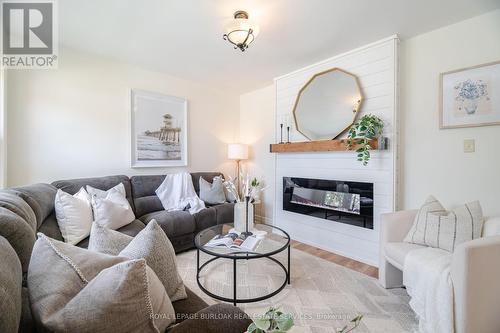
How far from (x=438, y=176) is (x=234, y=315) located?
2.33 metres

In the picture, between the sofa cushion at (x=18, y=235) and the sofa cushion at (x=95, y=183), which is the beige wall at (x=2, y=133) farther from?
the sofa cushion at (x=18, y=235)

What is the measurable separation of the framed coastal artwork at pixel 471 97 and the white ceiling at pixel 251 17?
1.65 feet

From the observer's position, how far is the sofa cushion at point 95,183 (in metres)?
2.28

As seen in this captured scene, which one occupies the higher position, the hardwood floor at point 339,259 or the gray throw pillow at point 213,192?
the gray throw pillow at point 213,192

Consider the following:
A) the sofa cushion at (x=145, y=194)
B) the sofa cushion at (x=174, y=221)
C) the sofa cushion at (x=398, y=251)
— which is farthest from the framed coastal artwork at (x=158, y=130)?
the sofa cushion at (x=398, y=251)

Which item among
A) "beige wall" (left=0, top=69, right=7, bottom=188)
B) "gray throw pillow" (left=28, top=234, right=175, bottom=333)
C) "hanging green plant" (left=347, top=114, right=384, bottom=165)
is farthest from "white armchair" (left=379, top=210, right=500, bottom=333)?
"beige wall" (left=0, top=69, right=7, bottom=188)

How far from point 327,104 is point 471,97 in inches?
51.1

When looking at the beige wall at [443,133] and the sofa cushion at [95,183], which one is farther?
the sofa cushion at [95,183]

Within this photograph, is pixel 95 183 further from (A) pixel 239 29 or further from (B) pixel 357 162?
(B) pixel 357 162

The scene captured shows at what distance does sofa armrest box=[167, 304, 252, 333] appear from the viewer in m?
0.77

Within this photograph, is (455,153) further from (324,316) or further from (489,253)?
(324,316)

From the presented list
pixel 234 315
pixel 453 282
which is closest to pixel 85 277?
pixel 234 315

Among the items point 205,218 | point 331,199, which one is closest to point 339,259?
point 331,199

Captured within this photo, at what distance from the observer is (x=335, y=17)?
199 centimetres
